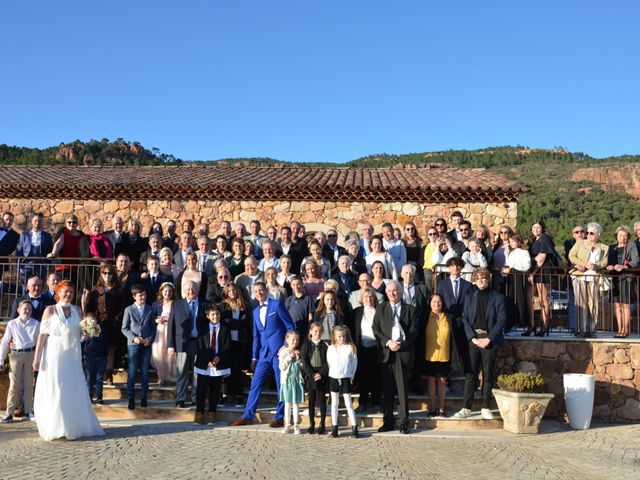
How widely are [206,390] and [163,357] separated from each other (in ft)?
3.71

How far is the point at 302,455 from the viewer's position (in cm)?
688

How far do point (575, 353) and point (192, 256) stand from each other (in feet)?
17.9

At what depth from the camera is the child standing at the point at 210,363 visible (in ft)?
27.1

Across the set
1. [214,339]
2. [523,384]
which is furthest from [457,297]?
[214,339]

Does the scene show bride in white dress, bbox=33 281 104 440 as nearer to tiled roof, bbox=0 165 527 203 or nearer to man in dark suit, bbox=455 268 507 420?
man in dark suit, bbox=455 268 507 420

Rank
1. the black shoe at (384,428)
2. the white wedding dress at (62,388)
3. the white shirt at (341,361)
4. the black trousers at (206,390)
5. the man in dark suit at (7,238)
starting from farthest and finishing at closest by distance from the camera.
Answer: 1. the man in dark suit at (7,238)
2. the black trousers at (206,390)
3. the black shoe at (384,428)
4. the white shirt at (341,361)
5. the white wedding dress at (62,388)

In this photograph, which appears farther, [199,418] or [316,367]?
[199,418]

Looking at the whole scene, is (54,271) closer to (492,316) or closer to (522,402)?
(492,316)

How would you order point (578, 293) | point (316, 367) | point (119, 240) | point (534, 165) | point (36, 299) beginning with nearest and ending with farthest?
point (316, 367)
point (36, 299)
point (578, 293)
point (119, 240)
point (534, 165)

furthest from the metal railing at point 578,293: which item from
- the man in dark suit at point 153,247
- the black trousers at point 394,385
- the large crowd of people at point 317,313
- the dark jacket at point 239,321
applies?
the man in dark suit at point 153,247

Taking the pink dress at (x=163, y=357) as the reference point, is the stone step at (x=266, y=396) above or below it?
below

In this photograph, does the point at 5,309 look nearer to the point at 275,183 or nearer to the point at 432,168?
the point at 275,183

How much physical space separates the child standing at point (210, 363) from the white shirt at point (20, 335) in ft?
7.14

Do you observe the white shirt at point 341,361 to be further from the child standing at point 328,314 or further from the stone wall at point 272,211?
the stone wall at point 272,211
